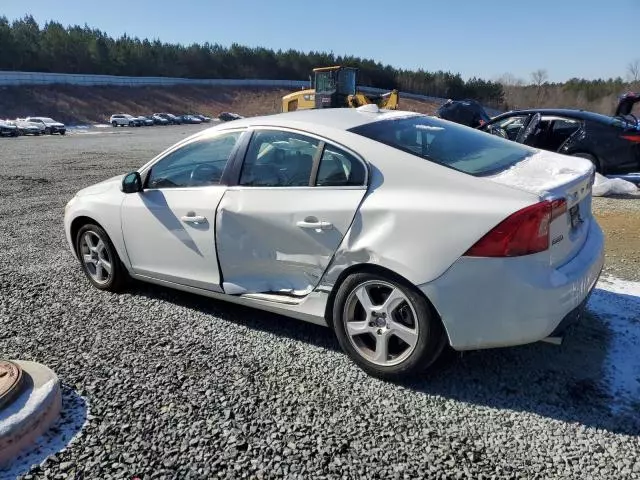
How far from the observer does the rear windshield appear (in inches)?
122

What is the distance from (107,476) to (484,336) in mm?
1947

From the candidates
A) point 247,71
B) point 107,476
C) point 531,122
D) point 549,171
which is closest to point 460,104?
point 531,122

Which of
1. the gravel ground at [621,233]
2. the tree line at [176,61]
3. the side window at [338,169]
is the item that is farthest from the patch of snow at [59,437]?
the tree line at [176,61]

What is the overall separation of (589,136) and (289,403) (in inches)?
311

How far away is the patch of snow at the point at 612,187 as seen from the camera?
812 cm

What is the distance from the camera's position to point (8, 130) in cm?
3497

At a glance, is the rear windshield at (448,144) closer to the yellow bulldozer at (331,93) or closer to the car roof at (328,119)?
the car roof at (328,119)

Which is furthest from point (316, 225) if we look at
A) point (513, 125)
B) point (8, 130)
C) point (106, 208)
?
point (8, 130)

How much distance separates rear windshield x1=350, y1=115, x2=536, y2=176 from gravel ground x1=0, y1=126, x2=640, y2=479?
1.21m

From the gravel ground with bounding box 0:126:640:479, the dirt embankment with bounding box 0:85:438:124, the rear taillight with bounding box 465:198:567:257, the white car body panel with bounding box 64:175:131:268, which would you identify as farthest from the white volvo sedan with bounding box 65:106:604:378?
the dirt embankment with bounding box 0:85:438:124

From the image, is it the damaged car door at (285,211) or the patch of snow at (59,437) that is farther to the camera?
the damaged car door at (285,211)

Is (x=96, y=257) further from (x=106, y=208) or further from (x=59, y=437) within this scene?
(x=59, y=437)

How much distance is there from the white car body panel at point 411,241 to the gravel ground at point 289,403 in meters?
0.36

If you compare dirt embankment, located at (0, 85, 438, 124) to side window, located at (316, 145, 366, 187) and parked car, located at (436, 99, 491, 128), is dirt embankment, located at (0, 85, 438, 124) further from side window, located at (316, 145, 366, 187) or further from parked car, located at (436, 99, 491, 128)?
side window, located at (316, 145, 366, 187)
